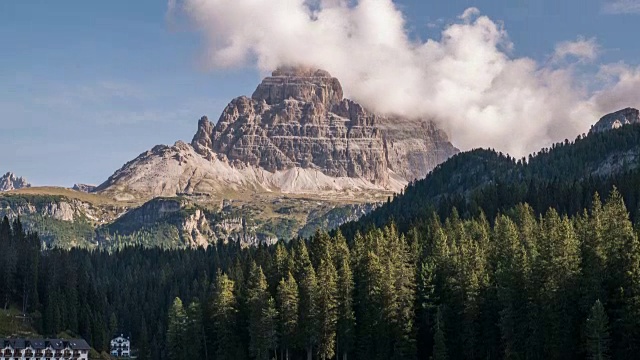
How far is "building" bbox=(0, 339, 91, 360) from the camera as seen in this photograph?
178 metres

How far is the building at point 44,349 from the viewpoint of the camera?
177750mm

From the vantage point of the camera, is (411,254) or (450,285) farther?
(411,254)

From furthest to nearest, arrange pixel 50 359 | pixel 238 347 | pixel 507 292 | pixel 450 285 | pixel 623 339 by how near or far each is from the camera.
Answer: pixel 50 359
pixel 238 347
pixel 450 285
pixel 507 292
pixel 623 339

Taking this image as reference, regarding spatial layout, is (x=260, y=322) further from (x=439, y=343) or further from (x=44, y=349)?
(x=44, y=349)

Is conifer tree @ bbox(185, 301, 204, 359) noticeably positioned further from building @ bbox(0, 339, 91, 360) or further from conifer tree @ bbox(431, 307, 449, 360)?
conifer tree @ bbox(431, 307, 449, 360)

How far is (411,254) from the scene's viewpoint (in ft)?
498

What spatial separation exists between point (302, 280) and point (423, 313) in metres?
23.4

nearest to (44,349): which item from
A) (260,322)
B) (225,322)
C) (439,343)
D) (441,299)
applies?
(225,322)

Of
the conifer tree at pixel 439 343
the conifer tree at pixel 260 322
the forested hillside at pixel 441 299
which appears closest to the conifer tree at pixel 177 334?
the forested hillside at pixel 441 299

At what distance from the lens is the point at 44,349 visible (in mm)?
184000

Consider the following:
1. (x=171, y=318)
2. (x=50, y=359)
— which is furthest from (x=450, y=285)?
(x=50, y=359)

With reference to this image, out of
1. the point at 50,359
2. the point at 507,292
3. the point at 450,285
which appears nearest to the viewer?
the point at 507,292

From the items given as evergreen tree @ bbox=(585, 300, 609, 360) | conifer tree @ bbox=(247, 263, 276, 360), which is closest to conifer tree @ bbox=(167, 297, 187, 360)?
conifer tree @ bbox=(247, 263, 276, 360)

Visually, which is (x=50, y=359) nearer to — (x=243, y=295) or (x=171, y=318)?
(x=171, y=318)
